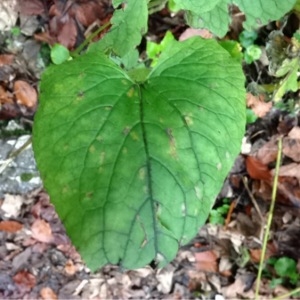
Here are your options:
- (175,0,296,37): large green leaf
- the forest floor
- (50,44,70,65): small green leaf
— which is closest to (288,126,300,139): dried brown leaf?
the forest floor

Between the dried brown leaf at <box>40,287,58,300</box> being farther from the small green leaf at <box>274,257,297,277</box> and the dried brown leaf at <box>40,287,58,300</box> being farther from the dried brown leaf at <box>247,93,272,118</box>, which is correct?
the dried brown leaf at <box>247,93,272,118</box>

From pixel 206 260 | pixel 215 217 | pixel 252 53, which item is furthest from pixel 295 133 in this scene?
pixel 206 260

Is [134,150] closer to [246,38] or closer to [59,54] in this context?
[59,54]

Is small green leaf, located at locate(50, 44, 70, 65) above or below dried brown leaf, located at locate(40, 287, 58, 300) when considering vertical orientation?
above

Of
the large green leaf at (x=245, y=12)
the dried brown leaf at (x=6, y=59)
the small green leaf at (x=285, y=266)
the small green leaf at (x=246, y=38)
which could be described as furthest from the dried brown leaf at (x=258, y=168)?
the dried brown leaf at (x=6, y=59)

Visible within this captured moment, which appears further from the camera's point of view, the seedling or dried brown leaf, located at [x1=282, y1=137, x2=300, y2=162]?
dried brown leaf, located at [x1=282, y1=137, x2=300, y2=162]

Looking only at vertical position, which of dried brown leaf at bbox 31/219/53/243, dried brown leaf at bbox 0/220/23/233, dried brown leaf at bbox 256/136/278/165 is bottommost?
dried brown leaf at bbox 31/219/53/243
